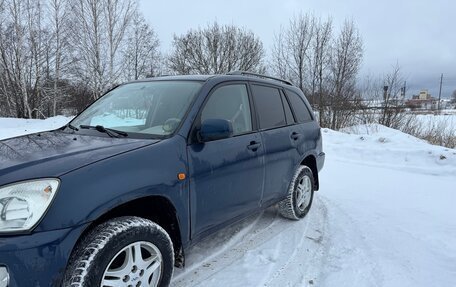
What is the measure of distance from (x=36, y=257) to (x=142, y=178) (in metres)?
0.76

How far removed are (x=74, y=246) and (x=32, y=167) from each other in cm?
53

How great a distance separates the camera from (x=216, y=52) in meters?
33.8

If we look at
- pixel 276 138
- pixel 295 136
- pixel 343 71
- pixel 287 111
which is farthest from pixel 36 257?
pixel 343 71

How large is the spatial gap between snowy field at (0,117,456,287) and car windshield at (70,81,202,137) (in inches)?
53.2

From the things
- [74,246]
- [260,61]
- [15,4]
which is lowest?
[74,246]

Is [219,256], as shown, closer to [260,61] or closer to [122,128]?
[122,128]

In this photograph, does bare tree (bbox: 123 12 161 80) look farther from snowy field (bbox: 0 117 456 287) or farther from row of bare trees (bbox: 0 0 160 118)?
snowy field (bbox: 0 117 456 287)

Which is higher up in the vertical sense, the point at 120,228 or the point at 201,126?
the point at 201,126

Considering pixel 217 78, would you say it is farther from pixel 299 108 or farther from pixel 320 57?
pixel 320 57

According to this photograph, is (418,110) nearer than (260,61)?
Yes

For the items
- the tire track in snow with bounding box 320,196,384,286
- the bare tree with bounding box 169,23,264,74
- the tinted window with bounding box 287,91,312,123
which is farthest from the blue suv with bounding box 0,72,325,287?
the bare tree with bounding box 169,23,264,74

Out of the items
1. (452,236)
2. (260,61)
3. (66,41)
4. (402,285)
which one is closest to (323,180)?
(452,236)

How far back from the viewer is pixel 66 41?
25250mm

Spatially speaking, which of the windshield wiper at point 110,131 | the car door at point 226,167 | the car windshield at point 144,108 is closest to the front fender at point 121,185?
the car door at point 226,167
